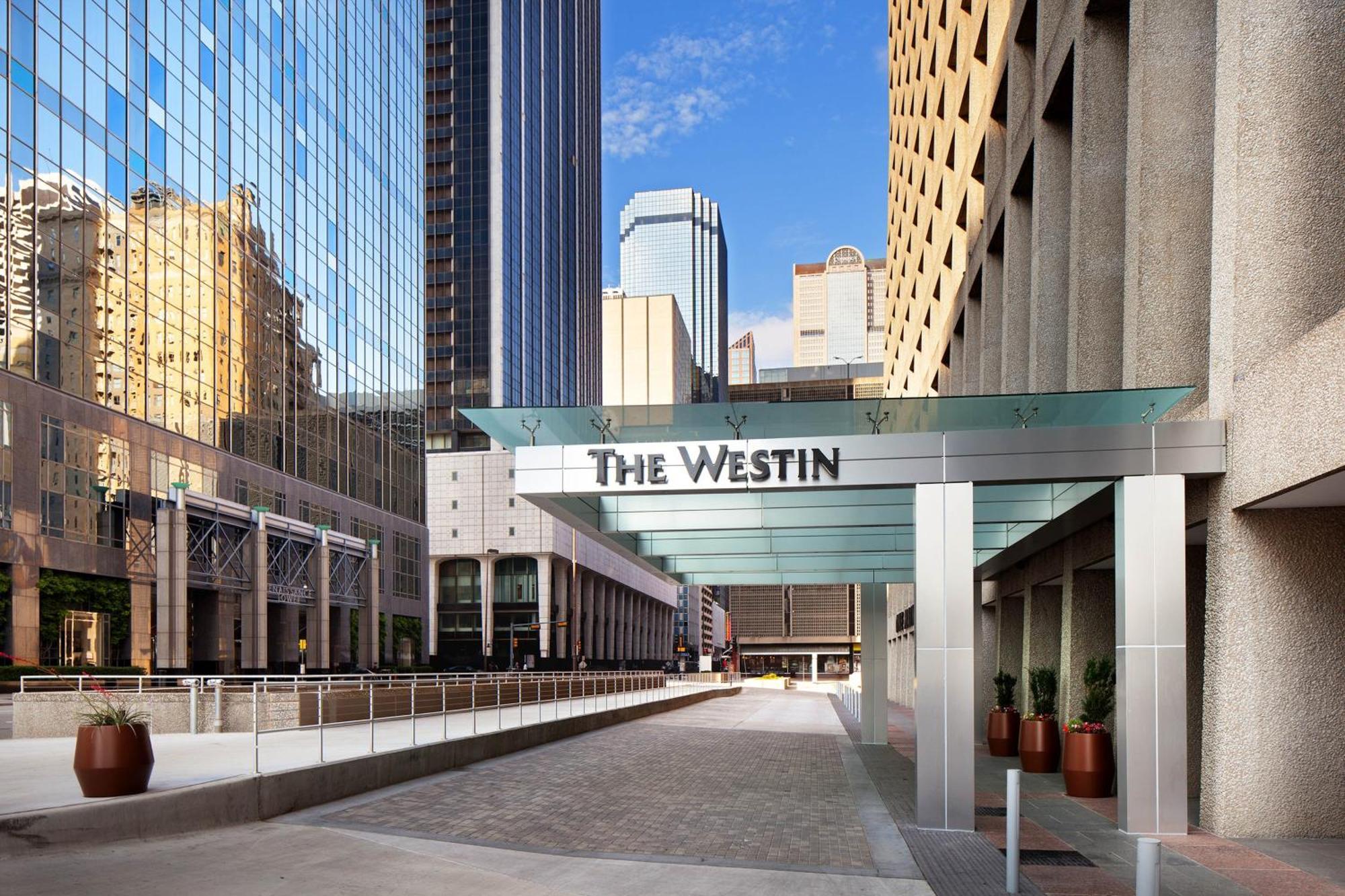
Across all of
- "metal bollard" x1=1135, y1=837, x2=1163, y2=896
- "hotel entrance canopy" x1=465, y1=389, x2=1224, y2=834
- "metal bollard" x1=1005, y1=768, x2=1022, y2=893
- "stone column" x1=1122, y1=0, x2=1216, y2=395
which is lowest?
"metal bollard" x1=1005, y1=768, x2=1022, y2=893

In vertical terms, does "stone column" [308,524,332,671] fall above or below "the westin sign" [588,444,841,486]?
below

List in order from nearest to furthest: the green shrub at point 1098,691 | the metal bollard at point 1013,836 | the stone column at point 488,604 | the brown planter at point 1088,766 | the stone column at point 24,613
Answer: the metal bollard at point 1013,836
the brown planter at point 1088,766
the green shrub at point 1098,691
the stone column at point 24,613
the stone column at point 488,604

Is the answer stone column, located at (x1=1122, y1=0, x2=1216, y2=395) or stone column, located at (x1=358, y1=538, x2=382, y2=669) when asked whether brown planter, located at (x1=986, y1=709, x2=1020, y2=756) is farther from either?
stone column, located at (x1=358, y1=538, x2=382, y2=669)

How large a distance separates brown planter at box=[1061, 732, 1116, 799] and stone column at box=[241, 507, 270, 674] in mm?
46144

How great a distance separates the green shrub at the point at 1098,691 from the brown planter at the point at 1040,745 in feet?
7.94

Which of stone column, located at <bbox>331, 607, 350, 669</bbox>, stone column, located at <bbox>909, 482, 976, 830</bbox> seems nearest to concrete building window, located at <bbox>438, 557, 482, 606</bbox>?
stone column, located at <bbox>331, 607, 350, 669</bbox>

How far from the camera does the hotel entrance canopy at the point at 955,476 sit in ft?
41.3

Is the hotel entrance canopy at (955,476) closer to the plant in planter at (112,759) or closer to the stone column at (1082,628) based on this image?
the stone column at (1082,628)

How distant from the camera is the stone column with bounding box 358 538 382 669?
229ft

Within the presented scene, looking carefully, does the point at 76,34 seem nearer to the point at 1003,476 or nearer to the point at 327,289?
the point at 327,289

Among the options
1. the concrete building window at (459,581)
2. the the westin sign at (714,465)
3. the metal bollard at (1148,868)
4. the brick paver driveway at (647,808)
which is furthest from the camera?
the concrete building window at (459,581)

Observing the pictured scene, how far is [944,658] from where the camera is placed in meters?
13.2

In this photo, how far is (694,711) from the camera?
43.8 meters

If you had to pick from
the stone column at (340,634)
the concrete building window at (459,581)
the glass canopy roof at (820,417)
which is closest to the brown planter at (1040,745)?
the glass canopy roof at (820,417)
